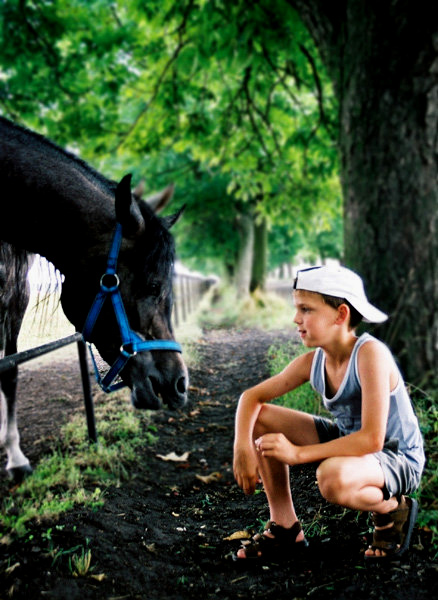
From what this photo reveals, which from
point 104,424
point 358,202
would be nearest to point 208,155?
point 358,202

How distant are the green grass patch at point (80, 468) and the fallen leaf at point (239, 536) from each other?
0.84 meters

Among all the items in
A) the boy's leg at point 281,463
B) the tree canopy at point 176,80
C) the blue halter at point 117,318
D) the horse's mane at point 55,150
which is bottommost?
the boy's leg at point 281,463

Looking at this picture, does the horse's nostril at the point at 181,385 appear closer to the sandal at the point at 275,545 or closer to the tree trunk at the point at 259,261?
the sandal at the point at 275,545

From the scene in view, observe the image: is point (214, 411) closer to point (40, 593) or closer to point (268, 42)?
point (40, 593)

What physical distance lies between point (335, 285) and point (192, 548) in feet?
4.43

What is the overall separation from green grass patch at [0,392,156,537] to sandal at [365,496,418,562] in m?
1.51

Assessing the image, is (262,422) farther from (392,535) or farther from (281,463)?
Answer: (392,535)

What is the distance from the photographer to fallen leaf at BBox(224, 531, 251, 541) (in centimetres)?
220

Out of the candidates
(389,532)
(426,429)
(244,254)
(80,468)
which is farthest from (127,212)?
(244,254)

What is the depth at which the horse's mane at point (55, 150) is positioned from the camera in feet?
7.55

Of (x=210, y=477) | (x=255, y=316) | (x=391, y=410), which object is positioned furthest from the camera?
(x=255, y=316)

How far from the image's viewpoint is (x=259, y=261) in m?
16.2

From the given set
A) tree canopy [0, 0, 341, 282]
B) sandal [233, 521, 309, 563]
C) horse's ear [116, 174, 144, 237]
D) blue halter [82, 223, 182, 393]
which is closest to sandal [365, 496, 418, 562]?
sandal [233, 521, 309, 563]

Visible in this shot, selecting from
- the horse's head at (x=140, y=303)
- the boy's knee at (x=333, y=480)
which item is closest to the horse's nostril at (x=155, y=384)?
the horse's head at (x=140, y=303)
